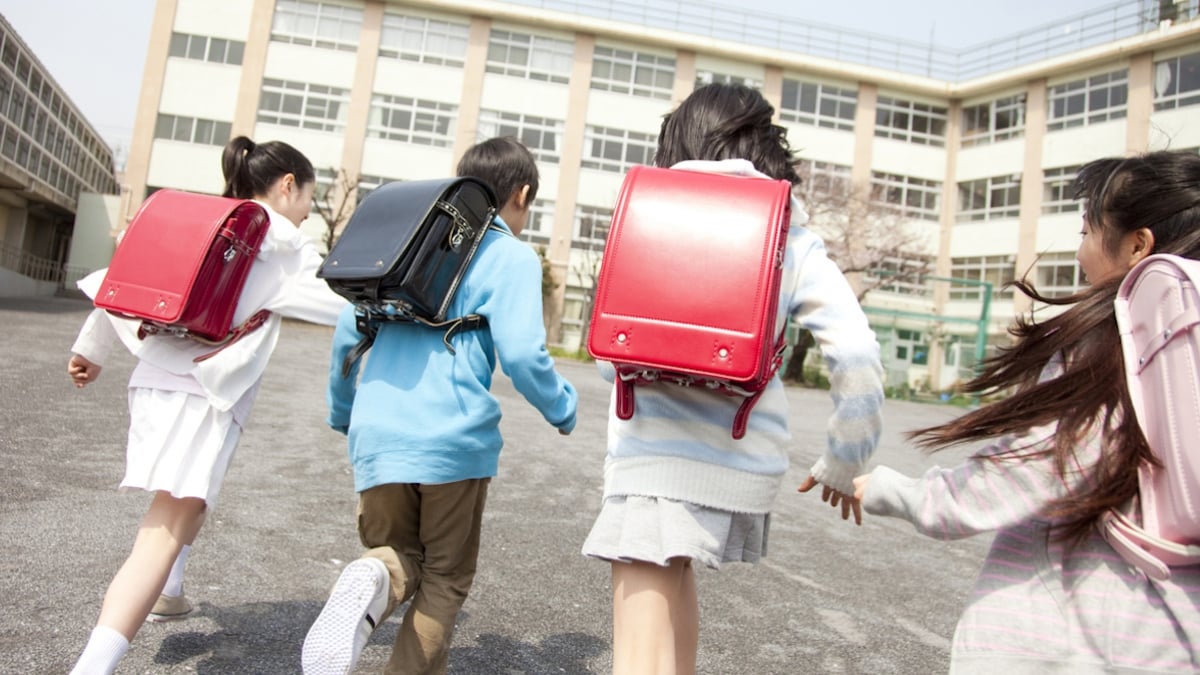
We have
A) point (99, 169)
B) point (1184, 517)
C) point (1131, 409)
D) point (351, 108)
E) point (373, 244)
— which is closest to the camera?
point (1184, 517)

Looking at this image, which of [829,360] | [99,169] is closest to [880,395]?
[829,360]

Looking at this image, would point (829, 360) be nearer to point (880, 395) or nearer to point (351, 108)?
point (880, 395)

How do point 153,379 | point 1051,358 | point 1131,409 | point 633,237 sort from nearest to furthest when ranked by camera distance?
point 1131,409
point 1051,358
point 633,237
point 153,379

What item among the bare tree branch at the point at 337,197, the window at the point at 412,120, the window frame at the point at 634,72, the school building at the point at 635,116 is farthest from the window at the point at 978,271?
the bare tree branch at the point at 337,197

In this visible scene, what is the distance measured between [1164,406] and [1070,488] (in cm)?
23

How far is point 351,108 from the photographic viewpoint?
29734mm

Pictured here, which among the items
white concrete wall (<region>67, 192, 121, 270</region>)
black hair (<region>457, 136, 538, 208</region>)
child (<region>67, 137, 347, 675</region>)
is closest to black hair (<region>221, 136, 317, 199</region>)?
child (<region>67, 137, 347, 675</region>)

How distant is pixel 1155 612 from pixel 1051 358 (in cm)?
48

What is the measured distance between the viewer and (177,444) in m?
2.44

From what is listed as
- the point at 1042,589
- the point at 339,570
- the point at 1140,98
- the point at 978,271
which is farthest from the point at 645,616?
the point at 978,271

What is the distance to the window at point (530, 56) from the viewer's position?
30.8m

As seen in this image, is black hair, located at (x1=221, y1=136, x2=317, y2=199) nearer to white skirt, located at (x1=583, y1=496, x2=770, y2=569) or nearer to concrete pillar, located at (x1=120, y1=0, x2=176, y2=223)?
white skirt, located at (x1=583, y1=496, x2=770, y2=569)

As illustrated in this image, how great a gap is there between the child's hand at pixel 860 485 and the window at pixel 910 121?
3373cm

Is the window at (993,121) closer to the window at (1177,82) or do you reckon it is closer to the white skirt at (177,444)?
the window at (1177,82)
